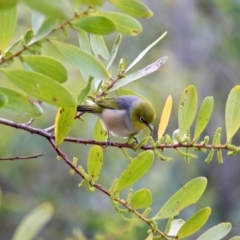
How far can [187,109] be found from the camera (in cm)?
115

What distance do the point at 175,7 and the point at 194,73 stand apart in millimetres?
767

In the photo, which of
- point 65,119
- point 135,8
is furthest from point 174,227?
point 135,8

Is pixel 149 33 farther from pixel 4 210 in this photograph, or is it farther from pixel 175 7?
pixel 4 210

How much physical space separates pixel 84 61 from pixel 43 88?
0.08 metres

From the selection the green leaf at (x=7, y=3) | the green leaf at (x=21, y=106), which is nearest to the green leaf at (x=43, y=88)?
the green leaf at (x=21, y=106)

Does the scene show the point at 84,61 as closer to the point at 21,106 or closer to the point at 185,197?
the point at 21,106

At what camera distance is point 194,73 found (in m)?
5.74

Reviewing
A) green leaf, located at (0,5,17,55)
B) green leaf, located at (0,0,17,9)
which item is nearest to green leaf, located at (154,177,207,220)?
green leaf, located at (0,5,17,55)

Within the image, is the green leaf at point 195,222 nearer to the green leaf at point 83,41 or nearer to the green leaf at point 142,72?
the green leaf at point 142,72

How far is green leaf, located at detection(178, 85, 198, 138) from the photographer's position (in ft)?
3.72

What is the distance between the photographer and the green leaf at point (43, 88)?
79 centimetres

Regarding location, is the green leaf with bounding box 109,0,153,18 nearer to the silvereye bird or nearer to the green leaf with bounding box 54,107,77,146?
the green leaf with bounding box 54,107,77,146

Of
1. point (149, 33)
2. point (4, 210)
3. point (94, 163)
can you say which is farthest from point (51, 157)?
point (94, 163)

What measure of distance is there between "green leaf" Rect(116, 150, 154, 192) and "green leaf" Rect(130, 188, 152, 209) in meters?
0.03
